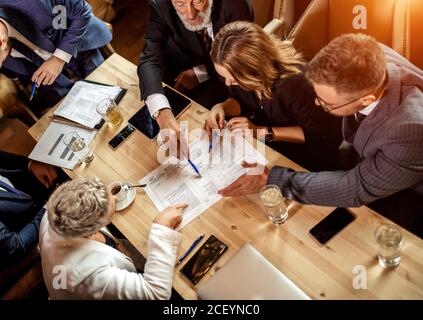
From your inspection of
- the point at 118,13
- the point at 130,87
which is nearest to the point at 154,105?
the point at 130,87

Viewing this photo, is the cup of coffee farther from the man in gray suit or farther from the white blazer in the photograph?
the man in gray suit

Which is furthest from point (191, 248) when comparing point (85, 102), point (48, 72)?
point (48, 72)

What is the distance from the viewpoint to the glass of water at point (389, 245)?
4.03 feet

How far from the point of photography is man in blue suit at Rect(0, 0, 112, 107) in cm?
219

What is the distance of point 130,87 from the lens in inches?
81.5

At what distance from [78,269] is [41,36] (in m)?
1.58

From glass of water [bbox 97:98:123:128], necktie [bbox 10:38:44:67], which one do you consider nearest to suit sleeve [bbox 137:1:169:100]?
glass of water [bbox 97:98:123:128]

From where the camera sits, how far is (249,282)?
1.29 m

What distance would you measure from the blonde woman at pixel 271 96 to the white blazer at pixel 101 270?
2.07 feet

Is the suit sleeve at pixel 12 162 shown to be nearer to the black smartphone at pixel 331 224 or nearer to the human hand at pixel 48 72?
the human hand at pixel 48 72

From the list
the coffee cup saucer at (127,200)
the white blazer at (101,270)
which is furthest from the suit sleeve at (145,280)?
the coffee cup saucer at (127,200)

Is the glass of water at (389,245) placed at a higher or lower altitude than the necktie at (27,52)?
lower

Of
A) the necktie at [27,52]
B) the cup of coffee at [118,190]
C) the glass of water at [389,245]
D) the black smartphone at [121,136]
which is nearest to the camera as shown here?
the glass of water at [389,245]

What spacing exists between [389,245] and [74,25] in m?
2.15
